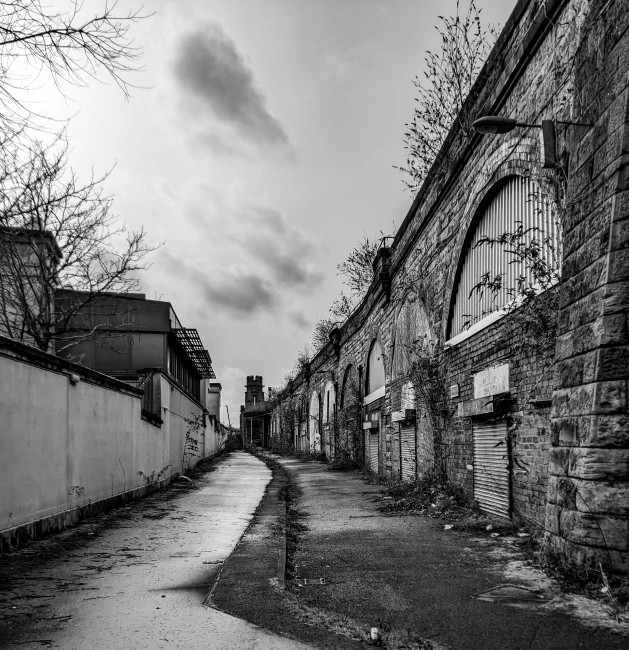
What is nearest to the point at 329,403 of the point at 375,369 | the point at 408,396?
the point at 375,369

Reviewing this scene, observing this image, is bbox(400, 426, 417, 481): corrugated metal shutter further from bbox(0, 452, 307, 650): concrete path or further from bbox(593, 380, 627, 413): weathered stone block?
bbox(593, 380, 627, 413): weathered stone block

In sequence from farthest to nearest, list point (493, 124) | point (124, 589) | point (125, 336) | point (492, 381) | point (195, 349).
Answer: point (195, 349)
point (125, 336)
point (492, 381)
point (493, 124)
point (124, 589)

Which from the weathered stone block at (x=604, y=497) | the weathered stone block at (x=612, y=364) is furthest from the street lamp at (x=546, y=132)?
the weathered stone block at (x=604, y=497)

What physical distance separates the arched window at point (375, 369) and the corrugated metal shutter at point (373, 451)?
4.45 feet

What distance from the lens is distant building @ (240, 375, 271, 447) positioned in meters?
61.6

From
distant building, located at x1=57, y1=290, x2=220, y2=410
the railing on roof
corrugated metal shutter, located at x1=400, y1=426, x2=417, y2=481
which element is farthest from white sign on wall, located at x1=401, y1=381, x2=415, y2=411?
the railing on roof

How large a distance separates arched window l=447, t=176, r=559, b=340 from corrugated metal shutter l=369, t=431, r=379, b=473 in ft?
25.5

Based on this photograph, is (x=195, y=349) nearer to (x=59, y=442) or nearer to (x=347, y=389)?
(x=347, y=389)

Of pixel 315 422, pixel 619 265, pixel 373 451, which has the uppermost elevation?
pixel 619 265

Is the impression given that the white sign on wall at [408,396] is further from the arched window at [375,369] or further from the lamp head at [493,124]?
the lamp head at [493,124]

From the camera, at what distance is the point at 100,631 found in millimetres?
3602

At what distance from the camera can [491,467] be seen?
25.9 feet

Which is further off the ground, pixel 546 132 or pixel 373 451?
pixel 546 132

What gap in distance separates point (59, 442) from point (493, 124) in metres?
6.45
